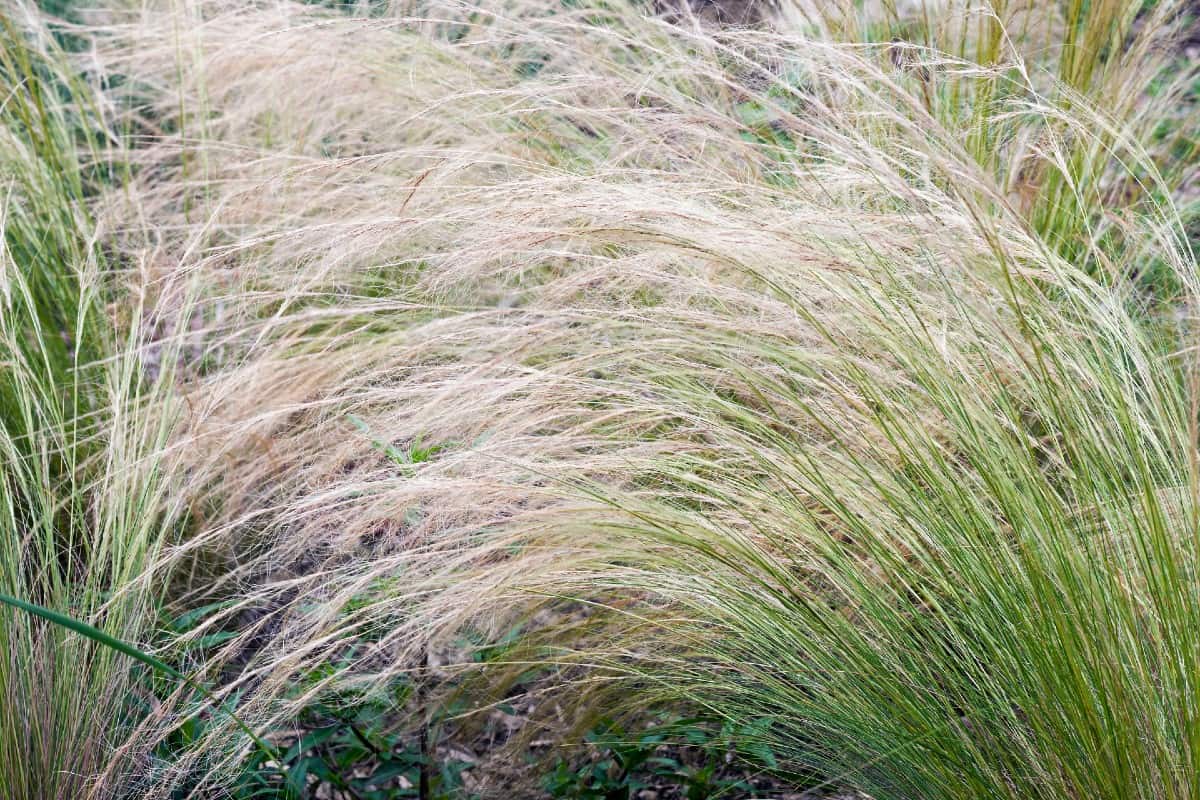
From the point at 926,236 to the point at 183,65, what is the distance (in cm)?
200

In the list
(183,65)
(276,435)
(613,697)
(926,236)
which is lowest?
(613,697)

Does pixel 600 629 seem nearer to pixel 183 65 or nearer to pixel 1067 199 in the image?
pixel 1067 199

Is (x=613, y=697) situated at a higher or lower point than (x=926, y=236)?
lower

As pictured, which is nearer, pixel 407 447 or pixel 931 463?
pixel 931 463

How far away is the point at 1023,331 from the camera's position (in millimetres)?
1240

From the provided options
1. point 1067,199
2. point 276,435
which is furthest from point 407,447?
point 1067,199

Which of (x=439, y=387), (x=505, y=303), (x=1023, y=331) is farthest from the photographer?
(x=505, y=303)

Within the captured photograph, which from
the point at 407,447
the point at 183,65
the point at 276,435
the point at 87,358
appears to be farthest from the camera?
the point at 183,65

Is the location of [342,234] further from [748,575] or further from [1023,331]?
[1023,331]

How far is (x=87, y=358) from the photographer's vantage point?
219cm

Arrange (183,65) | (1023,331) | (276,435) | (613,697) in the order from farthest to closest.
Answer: (183,65)
(276,435)
(613,697)
(1023,331)

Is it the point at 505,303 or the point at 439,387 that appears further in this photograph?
the point at 505,303

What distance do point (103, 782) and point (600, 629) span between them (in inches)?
27.3

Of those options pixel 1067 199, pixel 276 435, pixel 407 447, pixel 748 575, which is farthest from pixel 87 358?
pixel 1067 199
